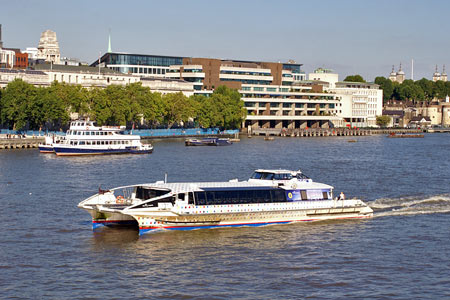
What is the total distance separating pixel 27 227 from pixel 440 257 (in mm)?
25104

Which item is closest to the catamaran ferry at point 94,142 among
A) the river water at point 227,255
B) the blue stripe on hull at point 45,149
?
the blue stripe on hull at point 45,149

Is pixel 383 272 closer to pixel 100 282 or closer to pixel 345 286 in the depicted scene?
pixel 345 286

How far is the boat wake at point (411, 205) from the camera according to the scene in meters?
53.5

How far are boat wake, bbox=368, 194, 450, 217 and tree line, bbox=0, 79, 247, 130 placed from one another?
8415 cm

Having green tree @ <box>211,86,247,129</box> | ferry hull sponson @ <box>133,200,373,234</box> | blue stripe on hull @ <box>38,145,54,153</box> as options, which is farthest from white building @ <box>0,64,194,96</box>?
ferry hull sponson @ <box>133,200,373,234</box>

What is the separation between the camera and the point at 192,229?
146 ft

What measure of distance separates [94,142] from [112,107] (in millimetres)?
35797

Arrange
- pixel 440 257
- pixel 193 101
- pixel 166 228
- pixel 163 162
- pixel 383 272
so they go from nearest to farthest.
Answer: pixel 383 272
pixel 440 257
pixel 166 228
pixel 163 162
pixel 193 101

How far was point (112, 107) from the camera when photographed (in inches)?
5600

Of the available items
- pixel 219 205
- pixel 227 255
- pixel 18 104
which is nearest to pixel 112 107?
pixel 18 104

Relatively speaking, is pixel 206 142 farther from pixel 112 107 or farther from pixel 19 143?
pixel 19 143

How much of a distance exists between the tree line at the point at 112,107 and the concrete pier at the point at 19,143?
8.68 meters

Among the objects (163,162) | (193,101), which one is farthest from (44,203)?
(193,101)

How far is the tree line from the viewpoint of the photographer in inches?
5059
